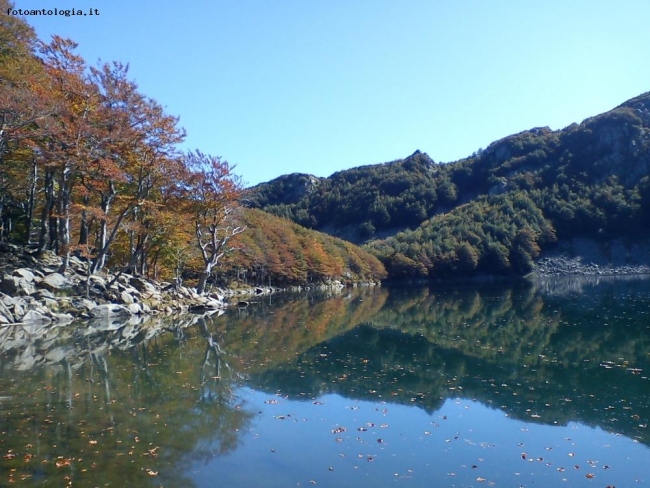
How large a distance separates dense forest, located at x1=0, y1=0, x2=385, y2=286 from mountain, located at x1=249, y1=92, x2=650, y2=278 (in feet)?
232

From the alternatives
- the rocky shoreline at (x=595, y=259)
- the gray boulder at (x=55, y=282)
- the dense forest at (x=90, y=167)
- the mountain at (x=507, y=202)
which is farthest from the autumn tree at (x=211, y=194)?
the rocky shoreline at (x=595, y=259)

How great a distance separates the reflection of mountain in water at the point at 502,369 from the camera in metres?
12.4

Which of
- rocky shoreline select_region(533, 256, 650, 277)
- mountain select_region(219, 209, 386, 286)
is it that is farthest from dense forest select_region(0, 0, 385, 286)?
rocky shoreline select_region(533, 256, 650, 277)

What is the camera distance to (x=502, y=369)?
653 inches

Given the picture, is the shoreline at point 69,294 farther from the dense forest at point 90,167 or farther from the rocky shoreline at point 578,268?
the rocky shoreline at point 578,268

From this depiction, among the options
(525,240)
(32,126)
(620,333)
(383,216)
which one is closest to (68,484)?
(620,333)

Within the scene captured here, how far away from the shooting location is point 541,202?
13288 cm

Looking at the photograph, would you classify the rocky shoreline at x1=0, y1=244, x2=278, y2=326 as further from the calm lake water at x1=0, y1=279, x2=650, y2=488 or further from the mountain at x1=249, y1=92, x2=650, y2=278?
the mountain at x1=249, y1=92, x2=650, y2=278

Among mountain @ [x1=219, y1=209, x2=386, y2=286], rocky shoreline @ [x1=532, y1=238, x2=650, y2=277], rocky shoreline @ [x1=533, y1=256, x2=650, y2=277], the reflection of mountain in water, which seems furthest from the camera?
rocky shoreline @ [x1=532, y1=238, x2=650, y2=277]

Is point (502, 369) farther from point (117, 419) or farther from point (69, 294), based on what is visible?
point (69, 294)

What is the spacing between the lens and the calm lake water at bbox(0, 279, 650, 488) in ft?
27.5

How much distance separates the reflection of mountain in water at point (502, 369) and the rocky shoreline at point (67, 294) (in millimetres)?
15241

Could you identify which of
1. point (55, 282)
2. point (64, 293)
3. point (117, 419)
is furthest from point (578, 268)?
point (117, 419)

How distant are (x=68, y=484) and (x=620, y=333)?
940 inches
